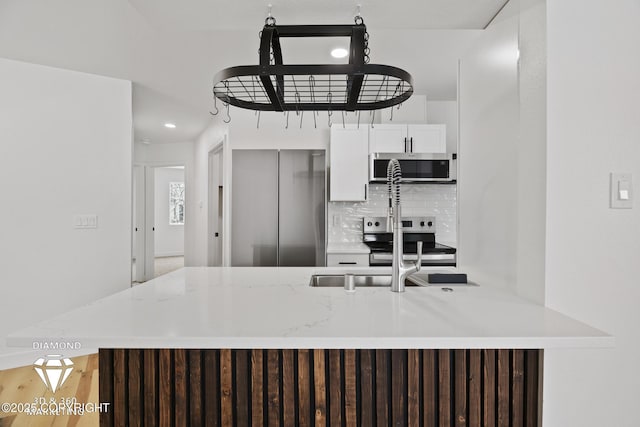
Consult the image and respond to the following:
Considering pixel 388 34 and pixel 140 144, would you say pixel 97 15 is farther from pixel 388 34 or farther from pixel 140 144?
pixel 140 144

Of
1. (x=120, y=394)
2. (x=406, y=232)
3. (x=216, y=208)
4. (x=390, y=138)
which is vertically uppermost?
(x=390, y=138)

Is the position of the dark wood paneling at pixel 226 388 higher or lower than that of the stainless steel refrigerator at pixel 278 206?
lower

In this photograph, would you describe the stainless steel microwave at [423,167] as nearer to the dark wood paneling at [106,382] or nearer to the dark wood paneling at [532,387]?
the dark wood paneling at [532,387]

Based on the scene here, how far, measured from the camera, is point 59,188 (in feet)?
9.46

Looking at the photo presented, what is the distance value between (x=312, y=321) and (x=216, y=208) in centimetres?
371

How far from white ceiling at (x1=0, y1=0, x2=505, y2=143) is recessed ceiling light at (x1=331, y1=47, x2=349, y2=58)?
6 centimetres

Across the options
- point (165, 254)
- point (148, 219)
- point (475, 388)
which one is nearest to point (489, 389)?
point (475, 388)

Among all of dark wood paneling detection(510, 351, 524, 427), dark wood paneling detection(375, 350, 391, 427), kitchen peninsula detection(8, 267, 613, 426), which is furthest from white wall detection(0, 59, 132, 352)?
dark wood paneling detection(510, 351, 524, 427)

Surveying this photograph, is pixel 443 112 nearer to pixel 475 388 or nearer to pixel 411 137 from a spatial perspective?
pixel 411 137

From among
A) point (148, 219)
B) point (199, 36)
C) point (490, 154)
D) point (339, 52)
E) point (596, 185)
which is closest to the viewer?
point (596, 185)

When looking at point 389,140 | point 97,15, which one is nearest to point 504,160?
point 389,140

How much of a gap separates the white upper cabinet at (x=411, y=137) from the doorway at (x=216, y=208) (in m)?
1.97

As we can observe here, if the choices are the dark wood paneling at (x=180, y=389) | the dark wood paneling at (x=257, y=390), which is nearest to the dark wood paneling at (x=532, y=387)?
the dark wood paneling at (x=257, y=390)

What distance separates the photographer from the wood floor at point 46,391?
1913 millimetres
